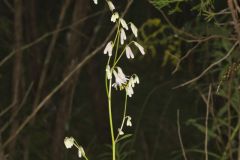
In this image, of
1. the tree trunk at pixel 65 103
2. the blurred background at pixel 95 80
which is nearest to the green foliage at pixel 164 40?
the blurred background at pixel 95 80

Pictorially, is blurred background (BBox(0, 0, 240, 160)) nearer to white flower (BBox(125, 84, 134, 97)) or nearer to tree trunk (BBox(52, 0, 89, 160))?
tree trunk (BBox(52, 0, 89, 160))

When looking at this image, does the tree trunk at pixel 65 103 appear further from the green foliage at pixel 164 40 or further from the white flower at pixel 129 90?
the white flower at pixel 129 90

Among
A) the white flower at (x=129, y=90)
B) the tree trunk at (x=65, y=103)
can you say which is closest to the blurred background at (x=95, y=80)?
the tree trunk at (x=65, y=103)

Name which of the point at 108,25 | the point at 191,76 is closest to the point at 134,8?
the point at 108,25

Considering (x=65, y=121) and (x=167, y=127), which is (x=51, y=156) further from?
(x=167, y=127)

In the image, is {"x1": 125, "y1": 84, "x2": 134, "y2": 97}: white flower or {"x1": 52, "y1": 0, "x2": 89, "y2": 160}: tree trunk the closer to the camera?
{"x1": 125, "y1": 84, "x2": 134, "y2": 97}: white flower

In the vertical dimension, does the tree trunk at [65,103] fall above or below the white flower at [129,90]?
above

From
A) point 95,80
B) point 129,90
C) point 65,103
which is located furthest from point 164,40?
point 129,90

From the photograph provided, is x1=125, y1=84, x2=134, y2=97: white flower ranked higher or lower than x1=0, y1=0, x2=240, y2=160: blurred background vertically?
lower

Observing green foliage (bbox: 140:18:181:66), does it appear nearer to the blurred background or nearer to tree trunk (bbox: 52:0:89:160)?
the blurred background

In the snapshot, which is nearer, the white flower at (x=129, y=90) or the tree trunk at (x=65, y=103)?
the white flower at (x=129, y=90)

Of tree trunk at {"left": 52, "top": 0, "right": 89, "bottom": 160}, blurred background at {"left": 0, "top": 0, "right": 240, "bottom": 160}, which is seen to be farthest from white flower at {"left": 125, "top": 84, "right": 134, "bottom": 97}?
tree trunk at {"left": 52, "top": 0, "right": 89, "bottom": 160}
